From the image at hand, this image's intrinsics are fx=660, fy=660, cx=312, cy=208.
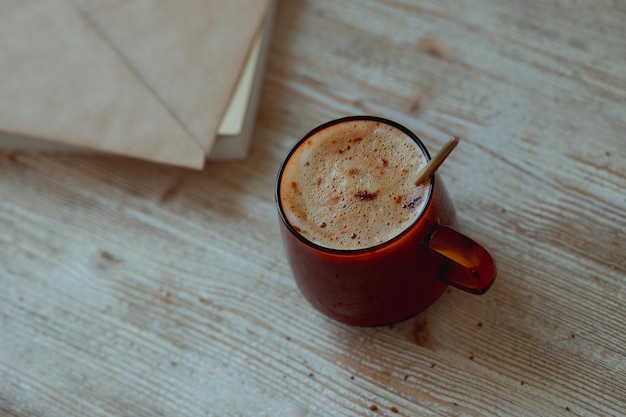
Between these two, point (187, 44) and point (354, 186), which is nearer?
point (354, 186)

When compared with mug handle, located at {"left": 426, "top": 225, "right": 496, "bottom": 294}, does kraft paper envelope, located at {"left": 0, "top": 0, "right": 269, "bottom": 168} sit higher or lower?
lower

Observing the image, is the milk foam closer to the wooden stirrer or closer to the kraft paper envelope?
the wooden stirrer

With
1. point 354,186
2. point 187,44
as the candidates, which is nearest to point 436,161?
point 354,186

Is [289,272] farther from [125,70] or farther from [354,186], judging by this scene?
[125,70]

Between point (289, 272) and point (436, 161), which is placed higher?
point (436, 161)

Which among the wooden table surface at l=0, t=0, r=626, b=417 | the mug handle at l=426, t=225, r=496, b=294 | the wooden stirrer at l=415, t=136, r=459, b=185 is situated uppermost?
the wooden stirrer at l=415, t=136, r=459, b=185

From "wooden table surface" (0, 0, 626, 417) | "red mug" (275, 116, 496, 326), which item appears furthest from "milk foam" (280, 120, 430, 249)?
"wooden table surface" (0, 0, 626, 417)

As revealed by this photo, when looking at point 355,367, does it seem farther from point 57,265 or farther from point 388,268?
point 57,265

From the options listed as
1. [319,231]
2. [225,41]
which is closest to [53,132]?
[225,41]
